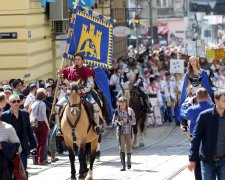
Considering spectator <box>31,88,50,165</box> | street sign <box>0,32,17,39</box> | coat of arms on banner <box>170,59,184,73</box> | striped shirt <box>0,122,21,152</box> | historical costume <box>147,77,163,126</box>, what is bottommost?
historical costume <box>147,77,163,126</box>

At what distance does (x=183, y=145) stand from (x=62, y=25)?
8799 mm

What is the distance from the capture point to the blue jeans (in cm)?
1262

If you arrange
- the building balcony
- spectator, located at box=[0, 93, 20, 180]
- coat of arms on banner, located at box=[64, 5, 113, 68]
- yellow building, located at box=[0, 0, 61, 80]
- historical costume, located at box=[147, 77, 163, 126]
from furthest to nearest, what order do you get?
the building balcony
historical costume, located at box=[147, 77, 163, 126]
yellow building, located at box=[0, 0, 61, 80]
coat of arms on banner, located at box=[64, 5, 113, 68]
spectator, located at box=[0, 93, 20, 180]

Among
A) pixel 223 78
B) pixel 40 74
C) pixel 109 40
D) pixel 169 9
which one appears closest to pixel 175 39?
pixel 169 9

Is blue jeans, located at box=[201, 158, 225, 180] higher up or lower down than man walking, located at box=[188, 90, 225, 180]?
lower down

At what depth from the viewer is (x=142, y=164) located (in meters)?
21.5

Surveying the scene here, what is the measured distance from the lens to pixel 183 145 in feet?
86.6

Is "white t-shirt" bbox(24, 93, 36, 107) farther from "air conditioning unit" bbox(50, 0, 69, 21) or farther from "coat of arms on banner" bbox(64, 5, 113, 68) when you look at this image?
"air conditioning unit" bbox(50, 0, 69, 21)

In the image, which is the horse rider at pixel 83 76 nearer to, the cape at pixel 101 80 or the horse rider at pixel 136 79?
the cape at pixel 101 80

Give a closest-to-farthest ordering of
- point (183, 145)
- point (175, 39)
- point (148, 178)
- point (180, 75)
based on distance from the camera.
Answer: point (148, 178) < point (183, 145) < point (180, 75) < point (175, 39)

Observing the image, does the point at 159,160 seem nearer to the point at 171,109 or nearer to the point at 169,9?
the point at 171,109

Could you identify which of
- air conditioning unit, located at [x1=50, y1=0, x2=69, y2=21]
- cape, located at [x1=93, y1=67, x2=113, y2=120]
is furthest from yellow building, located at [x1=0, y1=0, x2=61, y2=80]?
cape, located at [x1=93, y1=67, x2=113, y2=120]

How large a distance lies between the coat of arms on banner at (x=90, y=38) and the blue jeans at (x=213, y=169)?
893 cm

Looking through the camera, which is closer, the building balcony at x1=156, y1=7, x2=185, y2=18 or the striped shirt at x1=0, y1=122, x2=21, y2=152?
the striped shirt at x1=0, y1=122, x2=21, y2=152
